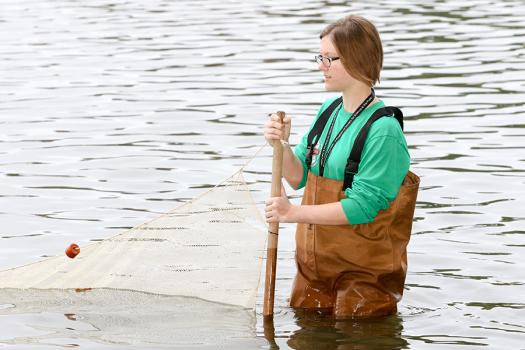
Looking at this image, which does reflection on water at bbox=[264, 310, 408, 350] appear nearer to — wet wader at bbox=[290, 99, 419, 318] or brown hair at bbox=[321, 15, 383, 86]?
wet wader at bbox=[290, 99, 419, 318]

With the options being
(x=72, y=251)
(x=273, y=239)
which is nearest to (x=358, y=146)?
(x=273, y=239)

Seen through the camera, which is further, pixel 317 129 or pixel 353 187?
pixel 317 129

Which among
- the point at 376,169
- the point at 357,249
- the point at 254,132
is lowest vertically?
the point at 254,132

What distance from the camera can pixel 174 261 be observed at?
8.19 m

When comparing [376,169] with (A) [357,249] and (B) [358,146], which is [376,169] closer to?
(B) [358,146]

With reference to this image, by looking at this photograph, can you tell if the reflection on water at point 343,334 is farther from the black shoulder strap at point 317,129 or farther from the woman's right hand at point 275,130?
the woman's right hand at point 275,130

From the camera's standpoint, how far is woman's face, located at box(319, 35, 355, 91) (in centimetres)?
749

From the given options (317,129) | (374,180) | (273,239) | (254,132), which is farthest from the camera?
(254,132)

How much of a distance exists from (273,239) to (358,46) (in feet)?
4.09

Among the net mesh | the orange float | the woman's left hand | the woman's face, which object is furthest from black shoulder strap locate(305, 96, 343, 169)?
the orange float

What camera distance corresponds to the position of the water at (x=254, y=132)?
8.44 m

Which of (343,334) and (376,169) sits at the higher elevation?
(376,169)

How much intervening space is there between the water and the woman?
0.32m

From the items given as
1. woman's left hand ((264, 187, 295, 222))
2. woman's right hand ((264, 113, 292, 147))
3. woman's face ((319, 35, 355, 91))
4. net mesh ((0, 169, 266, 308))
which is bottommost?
net mesh ((0, 169, 266, 308))
